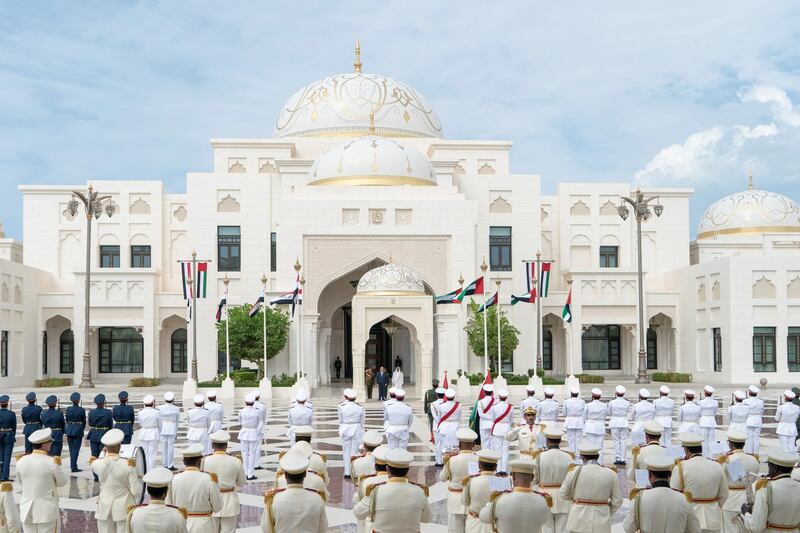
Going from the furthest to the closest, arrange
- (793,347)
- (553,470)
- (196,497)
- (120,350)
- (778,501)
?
1. (120,350)
2. (793,347)
3. (553,470)
4. (196,497)
5. (778,501)

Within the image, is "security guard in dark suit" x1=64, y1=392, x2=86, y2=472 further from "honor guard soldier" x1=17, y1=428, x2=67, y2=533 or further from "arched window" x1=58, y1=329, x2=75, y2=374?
"arched window" x1=58, y1=329, x2=75, y2=374

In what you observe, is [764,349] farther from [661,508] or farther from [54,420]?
[661,508]

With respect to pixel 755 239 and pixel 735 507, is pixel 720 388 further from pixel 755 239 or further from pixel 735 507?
pixel 735 507

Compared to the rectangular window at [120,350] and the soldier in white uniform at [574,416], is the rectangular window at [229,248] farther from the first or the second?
the soldier in white uniform at [574,416]

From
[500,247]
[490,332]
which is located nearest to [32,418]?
[490,332]

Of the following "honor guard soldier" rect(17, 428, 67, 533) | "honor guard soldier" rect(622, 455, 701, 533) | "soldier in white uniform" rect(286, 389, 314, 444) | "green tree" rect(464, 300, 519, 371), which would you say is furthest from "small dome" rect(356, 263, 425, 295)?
"honor guard soldier" rect(622, 455, 701, 533)

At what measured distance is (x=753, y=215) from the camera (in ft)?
168

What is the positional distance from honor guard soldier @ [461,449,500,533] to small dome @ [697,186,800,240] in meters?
46.5

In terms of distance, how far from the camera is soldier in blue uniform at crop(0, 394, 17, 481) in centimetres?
1397

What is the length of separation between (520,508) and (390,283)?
22.9 metres

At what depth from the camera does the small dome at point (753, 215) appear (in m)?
50.8

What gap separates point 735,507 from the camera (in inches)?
381

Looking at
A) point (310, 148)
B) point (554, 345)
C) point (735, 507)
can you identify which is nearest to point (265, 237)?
point (310, 148)

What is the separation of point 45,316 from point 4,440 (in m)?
29.9
